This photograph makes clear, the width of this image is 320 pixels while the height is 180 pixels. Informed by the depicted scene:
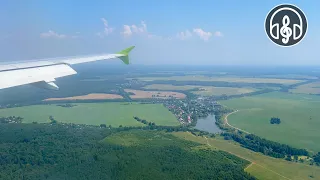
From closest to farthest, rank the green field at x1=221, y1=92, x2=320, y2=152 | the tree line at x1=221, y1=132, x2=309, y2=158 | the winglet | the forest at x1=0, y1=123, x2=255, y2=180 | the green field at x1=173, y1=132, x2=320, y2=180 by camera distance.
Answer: the winglet
the forest at x1=0, y1=123, x2=255, y2=180
the green field at x1=173, y1=132, x2=320, y2=180
the tree line at x1=221, y1=132, x2=309, y2=158
the green field at x1=221, y1=92, x2=320, y2=152

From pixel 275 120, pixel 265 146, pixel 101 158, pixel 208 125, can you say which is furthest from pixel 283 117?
pixel 101 158

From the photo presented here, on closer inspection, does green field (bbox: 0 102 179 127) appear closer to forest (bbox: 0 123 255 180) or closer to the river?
the river

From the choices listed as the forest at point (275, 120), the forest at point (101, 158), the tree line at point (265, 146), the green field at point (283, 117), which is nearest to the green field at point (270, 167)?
the tree line at point (265, 146)

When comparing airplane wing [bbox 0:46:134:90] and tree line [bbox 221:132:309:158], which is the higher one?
airplane wing [bbox 0:46:134:90]

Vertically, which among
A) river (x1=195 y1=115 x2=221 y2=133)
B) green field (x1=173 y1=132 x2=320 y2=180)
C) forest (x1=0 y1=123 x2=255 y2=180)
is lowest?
green field (x1=173 y1=132 x2=320 y2=180)

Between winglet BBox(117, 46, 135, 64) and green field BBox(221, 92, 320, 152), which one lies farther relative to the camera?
green field BBox(221, 92, 320, 152)

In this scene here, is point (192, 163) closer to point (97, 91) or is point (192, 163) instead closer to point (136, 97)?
point (136, 97)

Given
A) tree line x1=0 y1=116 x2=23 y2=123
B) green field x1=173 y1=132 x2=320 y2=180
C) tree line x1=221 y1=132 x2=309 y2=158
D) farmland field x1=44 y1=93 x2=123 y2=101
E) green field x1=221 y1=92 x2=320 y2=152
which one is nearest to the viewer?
green field x1=173 y1=132 x2=320 y2=180

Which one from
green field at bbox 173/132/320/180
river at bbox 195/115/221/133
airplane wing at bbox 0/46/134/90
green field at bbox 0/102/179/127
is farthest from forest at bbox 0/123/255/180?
airplane wing at bbox 0/46/134/90
